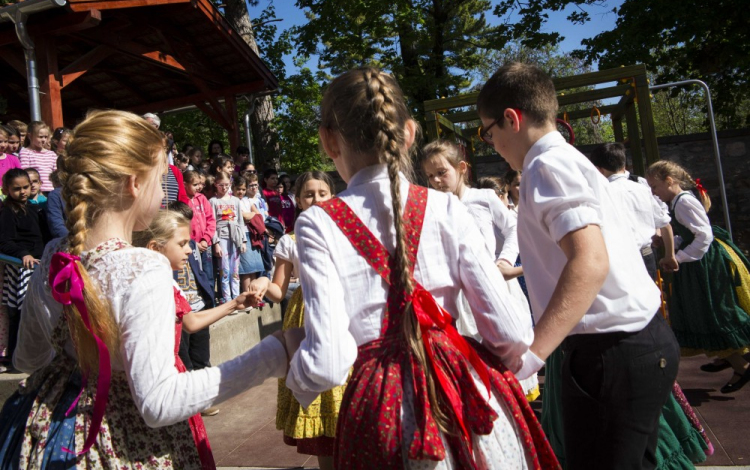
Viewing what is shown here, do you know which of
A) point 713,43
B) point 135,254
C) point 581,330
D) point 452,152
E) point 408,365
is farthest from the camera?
point 713,43

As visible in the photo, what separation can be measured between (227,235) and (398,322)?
654 centimetres

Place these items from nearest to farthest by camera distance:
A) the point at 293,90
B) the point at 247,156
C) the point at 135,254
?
the point at 135,254 < the point at 247,156 < the point at 293,90

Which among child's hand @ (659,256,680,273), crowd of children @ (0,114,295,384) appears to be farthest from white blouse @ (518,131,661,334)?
child's hand @ (659,256,680,273)

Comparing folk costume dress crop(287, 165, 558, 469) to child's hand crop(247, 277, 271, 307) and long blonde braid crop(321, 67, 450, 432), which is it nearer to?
long blonde braid crop(321, 67, 450, 432)

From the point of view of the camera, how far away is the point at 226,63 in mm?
11805

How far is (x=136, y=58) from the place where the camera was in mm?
10477

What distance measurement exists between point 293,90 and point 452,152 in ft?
46.1

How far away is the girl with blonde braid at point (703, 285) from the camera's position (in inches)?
203

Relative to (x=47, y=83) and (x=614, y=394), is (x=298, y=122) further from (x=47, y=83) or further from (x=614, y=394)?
(x=614, y=394)

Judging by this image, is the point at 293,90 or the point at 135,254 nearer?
the point at 135,254

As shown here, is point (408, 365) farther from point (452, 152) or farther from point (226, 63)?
point (226, 63)

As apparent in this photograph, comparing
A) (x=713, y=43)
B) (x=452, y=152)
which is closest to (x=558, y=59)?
(x=713, y=43)

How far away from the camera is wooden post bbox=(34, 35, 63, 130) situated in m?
8.25

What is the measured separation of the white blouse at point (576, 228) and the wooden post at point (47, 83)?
25.8ft
